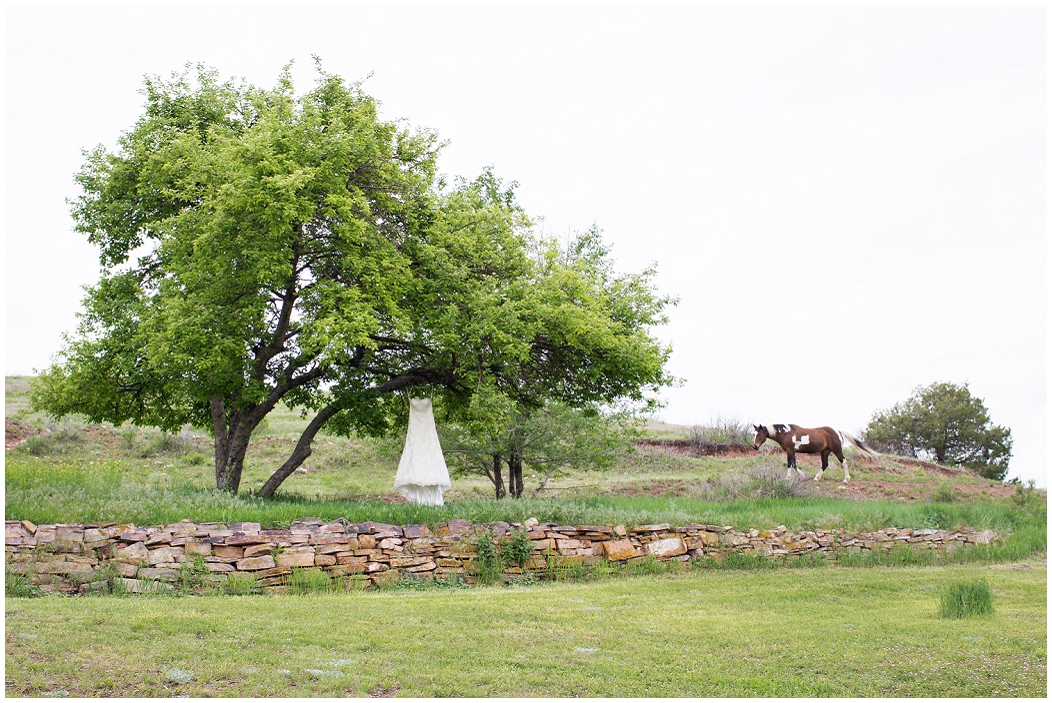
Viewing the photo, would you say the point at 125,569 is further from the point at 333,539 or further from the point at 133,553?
the point at 333,539

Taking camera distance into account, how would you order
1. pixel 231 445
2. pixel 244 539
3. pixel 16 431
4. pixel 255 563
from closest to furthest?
1. pixel 255 563
2. pixel 244 539
3. pixel 231 445
4. pixel 16 431

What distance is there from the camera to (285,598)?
1078cm

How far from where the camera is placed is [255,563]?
11.6 metres

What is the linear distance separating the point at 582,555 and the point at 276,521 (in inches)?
199

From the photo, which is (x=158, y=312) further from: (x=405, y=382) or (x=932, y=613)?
(x=932, y=613)

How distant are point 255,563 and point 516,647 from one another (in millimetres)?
5080

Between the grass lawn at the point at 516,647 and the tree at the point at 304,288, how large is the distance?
5476mm

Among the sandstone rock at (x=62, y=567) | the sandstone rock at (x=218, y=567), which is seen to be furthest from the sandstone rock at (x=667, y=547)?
the sandstone rock at (x=62, y=567)

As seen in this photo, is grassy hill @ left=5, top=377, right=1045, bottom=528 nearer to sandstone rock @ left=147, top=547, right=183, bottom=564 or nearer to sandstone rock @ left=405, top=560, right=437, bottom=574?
sandstone rock @ left=147, top=547, right=183, bottom=564

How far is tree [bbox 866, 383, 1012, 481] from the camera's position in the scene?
4294 cm

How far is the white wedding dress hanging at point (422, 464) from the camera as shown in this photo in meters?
15.4

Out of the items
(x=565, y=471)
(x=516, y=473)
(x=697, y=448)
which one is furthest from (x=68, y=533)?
(x=697, y=448)

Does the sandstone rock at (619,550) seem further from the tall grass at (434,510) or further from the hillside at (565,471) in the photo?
the hillside at (565,471)

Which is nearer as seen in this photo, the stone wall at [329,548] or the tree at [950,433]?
the stone wall at [329,548]
